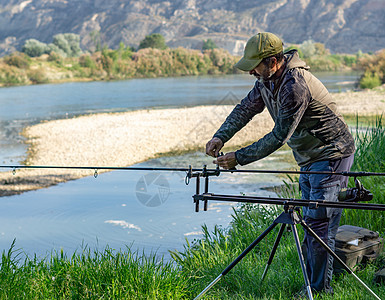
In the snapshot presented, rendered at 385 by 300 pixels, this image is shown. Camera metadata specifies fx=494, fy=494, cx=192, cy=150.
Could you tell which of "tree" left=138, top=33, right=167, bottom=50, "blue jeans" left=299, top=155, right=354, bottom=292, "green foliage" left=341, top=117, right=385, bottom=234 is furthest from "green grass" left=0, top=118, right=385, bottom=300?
"tree" left=138, top=33, right=167, bottom=50

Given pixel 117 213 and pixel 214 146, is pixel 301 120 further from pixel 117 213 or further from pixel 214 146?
pixel 117 213

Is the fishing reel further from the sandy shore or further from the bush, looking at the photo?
the bush

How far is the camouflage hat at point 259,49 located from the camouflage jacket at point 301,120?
0.57 feet

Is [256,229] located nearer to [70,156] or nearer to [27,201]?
[27,201]

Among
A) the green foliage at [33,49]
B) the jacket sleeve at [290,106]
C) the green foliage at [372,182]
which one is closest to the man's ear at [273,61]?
the jacket sleeve at [290,106]

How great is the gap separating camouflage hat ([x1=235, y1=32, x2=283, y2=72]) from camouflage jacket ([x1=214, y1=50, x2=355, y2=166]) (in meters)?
0.17

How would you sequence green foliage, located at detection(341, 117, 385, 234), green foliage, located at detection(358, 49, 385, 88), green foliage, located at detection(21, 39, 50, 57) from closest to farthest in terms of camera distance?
1. green foliage, located at detection(341, 117, 385, 234)
2. green foliage, located at detection(358, 49, 385, 88)
3. green foliage, located at detection(21, 39, 50, 57)

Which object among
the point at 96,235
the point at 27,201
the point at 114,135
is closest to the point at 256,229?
the point at 96,235

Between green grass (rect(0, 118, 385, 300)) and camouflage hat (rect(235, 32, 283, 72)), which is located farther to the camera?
green grass (rect(0, 118, 385, 300))

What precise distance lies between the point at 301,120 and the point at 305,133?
0.10 m

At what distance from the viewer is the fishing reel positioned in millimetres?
3350

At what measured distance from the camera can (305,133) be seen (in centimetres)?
342

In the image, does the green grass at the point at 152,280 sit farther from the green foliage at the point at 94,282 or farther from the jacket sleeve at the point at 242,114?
the jacket sleeve at the point at 242,114

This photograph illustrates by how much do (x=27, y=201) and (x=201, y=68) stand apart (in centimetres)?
5344
